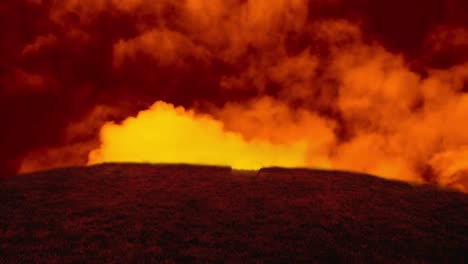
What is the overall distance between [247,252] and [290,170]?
23.8 feet

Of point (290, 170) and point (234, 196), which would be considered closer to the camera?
point (234, 196)

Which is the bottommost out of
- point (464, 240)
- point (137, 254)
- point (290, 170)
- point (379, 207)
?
point (137, 254)

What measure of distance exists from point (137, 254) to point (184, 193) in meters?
4.28

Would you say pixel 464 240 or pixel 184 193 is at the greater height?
pixel 184 193

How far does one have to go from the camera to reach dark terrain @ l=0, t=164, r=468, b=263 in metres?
9.26

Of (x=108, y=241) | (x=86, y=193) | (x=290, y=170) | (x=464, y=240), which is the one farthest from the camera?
(x=290, y=170)

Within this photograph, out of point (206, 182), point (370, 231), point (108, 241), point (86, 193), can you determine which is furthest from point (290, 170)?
point (108, 241)

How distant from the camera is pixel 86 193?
13.3 m

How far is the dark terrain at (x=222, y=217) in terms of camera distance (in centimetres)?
926

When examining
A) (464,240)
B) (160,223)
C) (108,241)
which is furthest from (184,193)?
(464,240)

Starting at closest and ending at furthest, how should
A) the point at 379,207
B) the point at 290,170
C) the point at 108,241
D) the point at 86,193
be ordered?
the point at 108,241
the point at 379,207
the point at 86,193
the point at 290,170

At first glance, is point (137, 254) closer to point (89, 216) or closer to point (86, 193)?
point (89, 216)

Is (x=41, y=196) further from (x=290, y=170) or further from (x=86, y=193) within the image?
(x=290, y=170)

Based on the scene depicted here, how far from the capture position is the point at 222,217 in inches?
443
